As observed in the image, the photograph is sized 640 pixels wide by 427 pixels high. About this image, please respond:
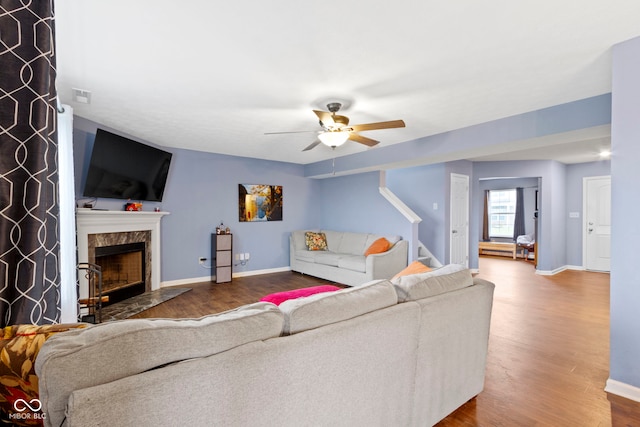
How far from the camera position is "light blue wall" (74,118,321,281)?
521 centimetres

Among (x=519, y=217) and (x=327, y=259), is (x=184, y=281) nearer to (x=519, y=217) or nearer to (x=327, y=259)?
(x=327, y=259)

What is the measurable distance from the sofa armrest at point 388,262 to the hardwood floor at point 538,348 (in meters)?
1.20

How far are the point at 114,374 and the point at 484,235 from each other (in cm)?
1030

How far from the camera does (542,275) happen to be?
621 centimetres

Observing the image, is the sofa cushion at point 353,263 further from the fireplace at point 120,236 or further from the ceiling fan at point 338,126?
the fireplace at point 120,236

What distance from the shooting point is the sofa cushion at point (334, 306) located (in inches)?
48.3

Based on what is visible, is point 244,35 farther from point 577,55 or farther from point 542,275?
point 542,275

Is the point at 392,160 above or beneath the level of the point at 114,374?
above

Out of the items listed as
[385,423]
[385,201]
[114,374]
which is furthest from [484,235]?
[114,374]

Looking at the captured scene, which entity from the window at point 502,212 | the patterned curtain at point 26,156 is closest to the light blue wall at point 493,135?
the patterned curtain at point 26,156

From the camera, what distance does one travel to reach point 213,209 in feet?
18.5

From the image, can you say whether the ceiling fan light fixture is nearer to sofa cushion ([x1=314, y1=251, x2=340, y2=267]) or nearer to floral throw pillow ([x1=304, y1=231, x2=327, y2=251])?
sofa cushion ([x1=314, y1=251, x2=340, y2=267])

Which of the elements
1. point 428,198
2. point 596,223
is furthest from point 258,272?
point 596,223

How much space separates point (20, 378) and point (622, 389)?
3204 millimetres
